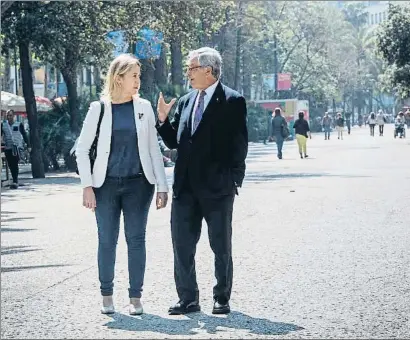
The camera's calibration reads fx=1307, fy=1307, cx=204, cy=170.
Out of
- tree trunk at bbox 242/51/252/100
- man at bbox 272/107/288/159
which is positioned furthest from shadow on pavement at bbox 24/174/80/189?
tree trunk at bbox 242/51/252/100

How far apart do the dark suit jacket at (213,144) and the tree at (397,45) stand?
37.5 meters

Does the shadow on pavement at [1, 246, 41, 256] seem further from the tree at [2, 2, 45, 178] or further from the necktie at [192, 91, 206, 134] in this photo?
the tree at [2, 2, 45, 178]

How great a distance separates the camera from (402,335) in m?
7.20

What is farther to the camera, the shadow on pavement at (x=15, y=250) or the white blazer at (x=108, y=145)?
the shadow on pavement at (x=15, y=250)

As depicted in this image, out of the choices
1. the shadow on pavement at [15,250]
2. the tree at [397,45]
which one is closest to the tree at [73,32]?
the tree at [397,45]

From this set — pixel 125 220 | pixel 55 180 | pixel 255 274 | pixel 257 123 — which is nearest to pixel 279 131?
pixel 55 180

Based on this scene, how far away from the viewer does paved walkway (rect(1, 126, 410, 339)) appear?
7617 millimetres

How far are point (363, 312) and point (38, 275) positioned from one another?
3.39m

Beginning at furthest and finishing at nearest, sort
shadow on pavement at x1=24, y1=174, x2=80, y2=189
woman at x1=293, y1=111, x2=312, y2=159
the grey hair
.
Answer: woman at x1=293, y1=111, x2=312, y2=159
shadow on pavement at x1=24, y1=174, x2=80, y2=189
the grey hair

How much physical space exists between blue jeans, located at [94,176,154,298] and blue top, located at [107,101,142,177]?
63mm

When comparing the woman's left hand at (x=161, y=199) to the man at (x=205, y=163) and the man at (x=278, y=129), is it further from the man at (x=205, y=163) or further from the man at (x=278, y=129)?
the man at (x=278, y=129)

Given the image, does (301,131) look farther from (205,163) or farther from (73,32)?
(205,163)

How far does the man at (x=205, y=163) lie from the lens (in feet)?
26.2

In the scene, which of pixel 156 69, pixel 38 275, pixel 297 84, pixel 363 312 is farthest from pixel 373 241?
pixel 297 84
